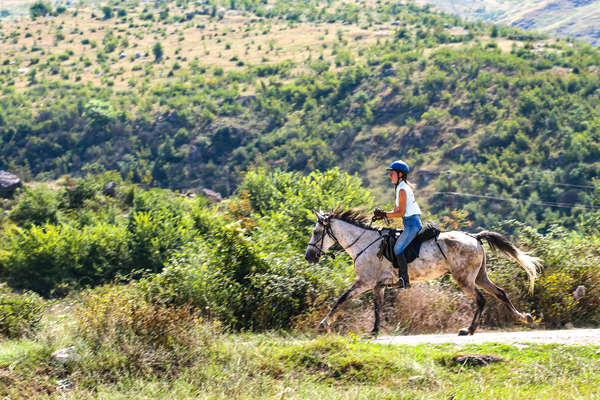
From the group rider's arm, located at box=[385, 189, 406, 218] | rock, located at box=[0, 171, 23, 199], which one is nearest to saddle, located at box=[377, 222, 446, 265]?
rider's arm, located at box=[385, 189, 406, 218]

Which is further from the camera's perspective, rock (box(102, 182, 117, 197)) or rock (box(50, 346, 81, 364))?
rock (box(102, 182, 117, 197))

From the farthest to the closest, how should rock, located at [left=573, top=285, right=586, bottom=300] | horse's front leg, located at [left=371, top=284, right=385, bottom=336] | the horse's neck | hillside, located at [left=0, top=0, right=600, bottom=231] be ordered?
hillside, located at [left=0, top=0, right=600, bottom=231]
rock, located at [left=573, top=285, right=586, bottom=300]
the horse's neck
horse's front leg, located at [left=371, top=284, right=385, bottom=336]

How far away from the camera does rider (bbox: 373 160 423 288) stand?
9.27m

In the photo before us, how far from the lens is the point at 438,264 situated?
957 centimetres

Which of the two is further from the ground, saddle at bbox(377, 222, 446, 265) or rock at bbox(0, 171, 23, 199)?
saddle at bbox(377, 222, 446, 265)

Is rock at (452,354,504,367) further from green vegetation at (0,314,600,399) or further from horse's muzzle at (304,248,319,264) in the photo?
horse's muzzle at (304,248,319,264)

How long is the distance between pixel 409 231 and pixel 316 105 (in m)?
82.8

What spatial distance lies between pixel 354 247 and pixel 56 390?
196 inches

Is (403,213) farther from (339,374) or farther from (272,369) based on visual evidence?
(272,369)

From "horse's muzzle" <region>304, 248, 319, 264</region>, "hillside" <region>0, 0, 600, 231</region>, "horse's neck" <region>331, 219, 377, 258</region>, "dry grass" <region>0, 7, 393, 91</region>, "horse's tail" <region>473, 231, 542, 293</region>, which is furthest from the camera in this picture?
"dry grass" <region>0, 7, 393, 91</region>

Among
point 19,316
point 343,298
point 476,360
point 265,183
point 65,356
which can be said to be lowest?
point 265,183

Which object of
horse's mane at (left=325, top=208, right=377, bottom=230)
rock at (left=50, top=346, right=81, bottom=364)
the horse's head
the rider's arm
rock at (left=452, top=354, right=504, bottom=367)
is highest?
the rider's arm

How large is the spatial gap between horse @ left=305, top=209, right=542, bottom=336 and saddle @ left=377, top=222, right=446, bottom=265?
92 mm

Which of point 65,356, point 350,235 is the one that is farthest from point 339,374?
point 65,356
